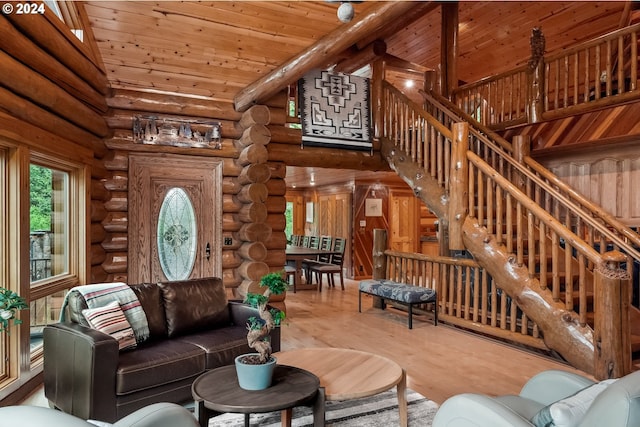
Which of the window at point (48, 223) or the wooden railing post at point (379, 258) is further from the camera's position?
the wooden railing post at point (379, 258)

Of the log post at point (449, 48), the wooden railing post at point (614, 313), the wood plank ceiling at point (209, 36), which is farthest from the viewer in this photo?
the log post at point (449, 48)

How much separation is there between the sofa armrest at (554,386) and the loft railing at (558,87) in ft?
12.8

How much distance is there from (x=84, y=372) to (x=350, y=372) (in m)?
1.62

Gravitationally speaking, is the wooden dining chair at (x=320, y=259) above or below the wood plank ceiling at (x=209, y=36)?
below

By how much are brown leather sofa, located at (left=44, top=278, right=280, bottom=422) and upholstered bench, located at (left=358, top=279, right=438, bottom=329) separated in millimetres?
2364

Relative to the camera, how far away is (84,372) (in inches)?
106

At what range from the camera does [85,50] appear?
4383mm

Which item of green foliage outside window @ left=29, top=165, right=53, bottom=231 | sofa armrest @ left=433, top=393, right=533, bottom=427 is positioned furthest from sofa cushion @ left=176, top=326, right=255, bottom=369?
sofa armrest @ left=433, top=393, right=533, bottom=427

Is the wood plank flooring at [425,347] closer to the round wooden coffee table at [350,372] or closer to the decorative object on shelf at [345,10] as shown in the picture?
the round wooden coffee table at [350,372]

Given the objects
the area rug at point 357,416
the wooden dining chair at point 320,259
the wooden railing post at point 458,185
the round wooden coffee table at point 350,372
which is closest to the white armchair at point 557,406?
the round wooden coffee table at point 350,372

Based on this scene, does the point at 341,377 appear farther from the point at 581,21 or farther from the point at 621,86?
the point at 581,21

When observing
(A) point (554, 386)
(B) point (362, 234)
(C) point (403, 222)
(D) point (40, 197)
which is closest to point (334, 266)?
(B) point (362, 234)

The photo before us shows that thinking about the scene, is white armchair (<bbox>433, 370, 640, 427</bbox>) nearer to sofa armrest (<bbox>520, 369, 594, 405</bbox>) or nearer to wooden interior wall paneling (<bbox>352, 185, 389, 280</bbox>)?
sofa armrest (<bbox>520, 369, 594, 405</bbox>)

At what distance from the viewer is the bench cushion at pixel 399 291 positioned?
5512mm
